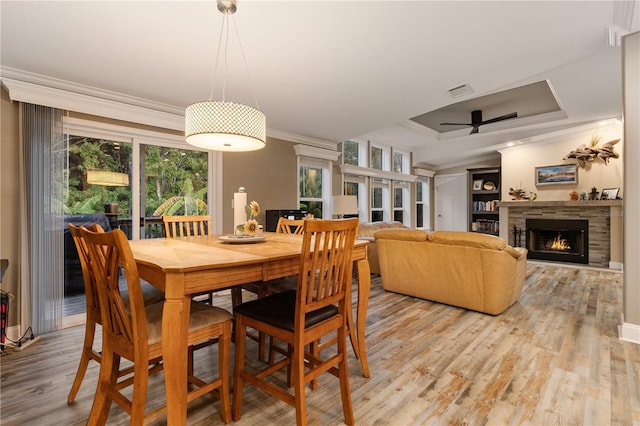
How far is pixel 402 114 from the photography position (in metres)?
4.19

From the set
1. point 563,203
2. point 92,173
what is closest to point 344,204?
point 92,173

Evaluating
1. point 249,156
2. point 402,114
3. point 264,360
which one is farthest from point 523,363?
point 249,156

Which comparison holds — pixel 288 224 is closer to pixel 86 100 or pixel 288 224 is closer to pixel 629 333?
pixel 86 100

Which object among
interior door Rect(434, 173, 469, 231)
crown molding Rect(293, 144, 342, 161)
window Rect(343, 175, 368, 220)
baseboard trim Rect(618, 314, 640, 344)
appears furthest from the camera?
interior door Rect(434, 173, 469, 231)

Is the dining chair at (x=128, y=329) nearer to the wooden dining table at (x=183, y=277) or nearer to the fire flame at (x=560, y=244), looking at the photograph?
the wooden dining table at (x=183, y=277)

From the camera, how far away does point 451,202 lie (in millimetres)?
8523

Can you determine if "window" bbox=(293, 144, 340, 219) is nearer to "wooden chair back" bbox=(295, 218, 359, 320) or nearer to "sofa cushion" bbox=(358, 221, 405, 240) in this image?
"sofa cushion" bbox=(358, 221, 405, 240)

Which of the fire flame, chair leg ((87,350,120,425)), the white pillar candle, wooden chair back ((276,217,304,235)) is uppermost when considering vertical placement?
the white pillar candle

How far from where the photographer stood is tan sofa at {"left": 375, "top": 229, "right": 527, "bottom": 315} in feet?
9.98

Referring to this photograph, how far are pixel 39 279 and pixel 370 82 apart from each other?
3.59 m

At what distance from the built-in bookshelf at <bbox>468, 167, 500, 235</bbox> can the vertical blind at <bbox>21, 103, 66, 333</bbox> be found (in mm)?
7886

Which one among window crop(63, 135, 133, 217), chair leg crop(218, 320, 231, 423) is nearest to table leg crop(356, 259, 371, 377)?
chair leg crop(218, 320, 231, 423)

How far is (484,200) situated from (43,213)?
832cm

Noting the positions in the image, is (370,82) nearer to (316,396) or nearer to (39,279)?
(316,396)
